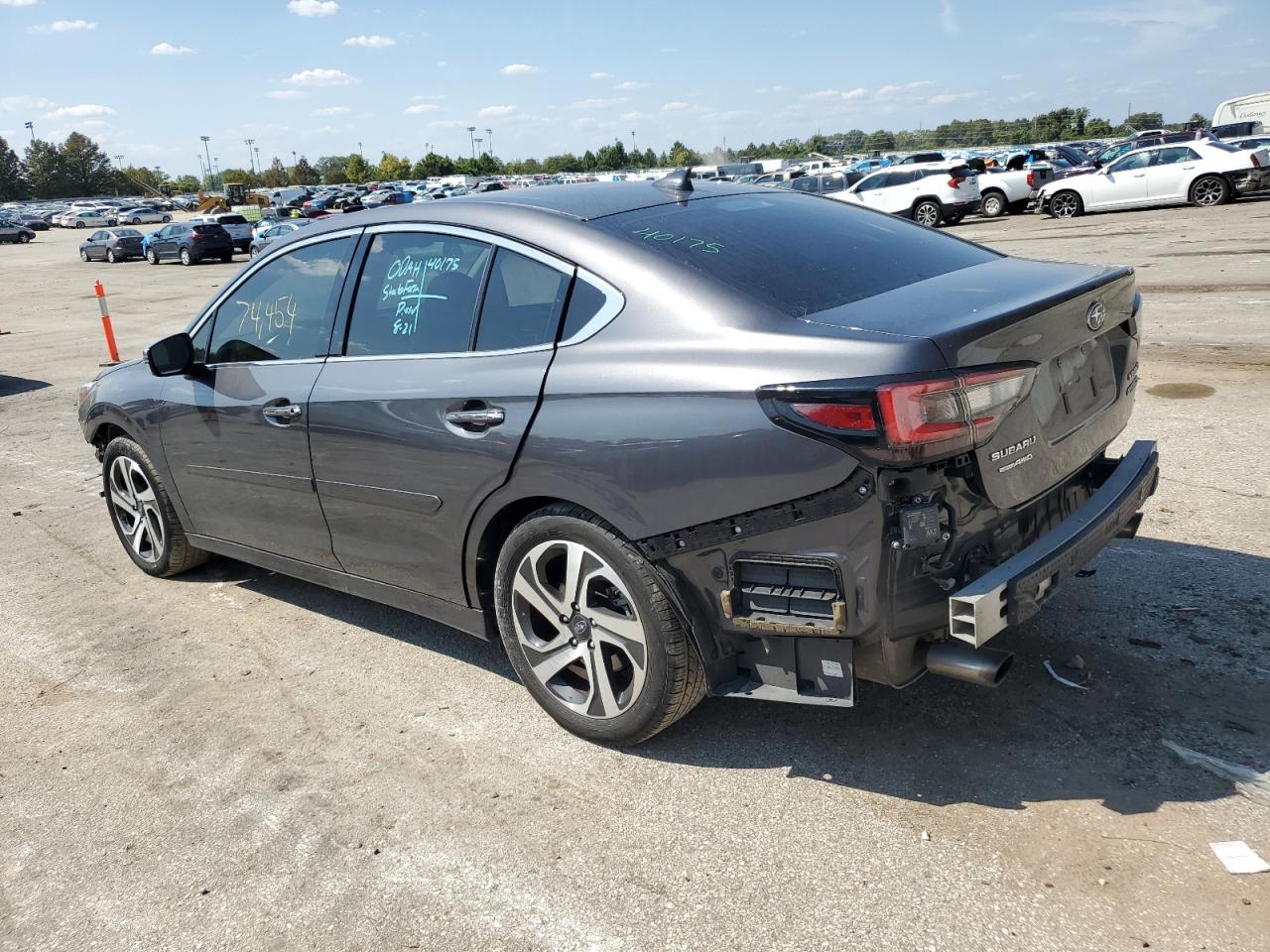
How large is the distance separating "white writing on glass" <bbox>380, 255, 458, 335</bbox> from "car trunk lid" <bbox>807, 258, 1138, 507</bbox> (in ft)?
4.92

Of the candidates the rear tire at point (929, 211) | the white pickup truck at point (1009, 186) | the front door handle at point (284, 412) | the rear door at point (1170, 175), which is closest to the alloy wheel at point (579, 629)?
the front door handle at point (284, 412)

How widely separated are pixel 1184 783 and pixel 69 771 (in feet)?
12.0

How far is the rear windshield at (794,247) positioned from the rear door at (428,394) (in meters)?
0.42

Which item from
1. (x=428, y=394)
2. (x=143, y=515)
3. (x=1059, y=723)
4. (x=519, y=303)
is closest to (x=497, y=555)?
(x=428, y=394)

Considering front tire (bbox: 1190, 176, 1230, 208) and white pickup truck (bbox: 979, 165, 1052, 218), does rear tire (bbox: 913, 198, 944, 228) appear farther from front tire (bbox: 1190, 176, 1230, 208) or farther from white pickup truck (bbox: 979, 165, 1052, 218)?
front tire (bbox: 1190, 176, 1230, 208)

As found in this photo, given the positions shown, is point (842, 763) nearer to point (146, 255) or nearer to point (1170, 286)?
A: point (1170, 286)

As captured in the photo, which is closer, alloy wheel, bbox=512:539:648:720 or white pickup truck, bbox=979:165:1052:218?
alloy wheel, bbox=512:539:648:720

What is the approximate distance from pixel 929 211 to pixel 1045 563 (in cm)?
2568

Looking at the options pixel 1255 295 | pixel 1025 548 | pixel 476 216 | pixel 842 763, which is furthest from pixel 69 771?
pixel 1255 295

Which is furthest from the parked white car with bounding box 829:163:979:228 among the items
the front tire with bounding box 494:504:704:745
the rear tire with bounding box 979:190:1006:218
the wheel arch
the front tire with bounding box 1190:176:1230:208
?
the front tire with bounding box 494:504:704:745

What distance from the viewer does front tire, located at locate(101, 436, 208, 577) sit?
528 cm

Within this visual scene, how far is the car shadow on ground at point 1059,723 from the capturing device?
3105 millimetres

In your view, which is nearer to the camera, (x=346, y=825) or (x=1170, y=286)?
(x=346, y=825)

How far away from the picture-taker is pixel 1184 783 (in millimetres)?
3029
